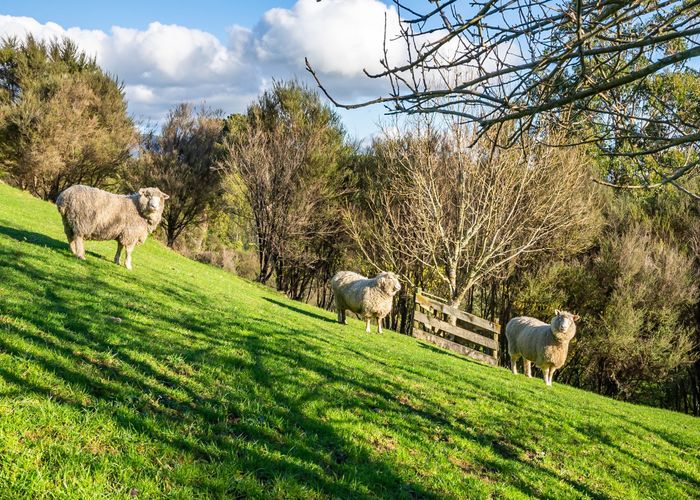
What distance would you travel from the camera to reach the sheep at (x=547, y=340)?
1341 cm

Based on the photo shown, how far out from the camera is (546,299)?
83.8 feet

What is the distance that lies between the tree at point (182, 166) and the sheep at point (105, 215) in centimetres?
2254

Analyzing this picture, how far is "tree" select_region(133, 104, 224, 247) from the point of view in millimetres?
34094

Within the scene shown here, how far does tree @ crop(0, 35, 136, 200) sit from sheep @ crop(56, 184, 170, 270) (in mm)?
21126

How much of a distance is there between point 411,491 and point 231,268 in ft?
109

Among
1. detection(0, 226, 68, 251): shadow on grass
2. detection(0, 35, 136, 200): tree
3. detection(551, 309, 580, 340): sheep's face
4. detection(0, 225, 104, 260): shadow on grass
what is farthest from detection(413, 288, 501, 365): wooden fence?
detection(0, 35, 136, 200): tree

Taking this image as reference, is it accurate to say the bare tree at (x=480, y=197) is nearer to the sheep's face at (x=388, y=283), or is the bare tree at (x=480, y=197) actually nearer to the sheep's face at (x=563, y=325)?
the sheep's face at (x=388, y=283)

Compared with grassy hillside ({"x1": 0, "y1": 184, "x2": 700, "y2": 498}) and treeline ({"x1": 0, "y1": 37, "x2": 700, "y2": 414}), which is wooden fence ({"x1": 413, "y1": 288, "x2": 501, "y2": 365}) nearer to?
treeline ({"x1": 0, "y1": 37, "x2": 700, "y2": 414})

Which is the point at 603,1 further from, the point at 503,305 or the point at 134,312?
the point at 503,305

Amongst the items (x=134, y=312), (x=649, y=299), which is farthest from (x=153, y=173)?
(x=649, y=299)

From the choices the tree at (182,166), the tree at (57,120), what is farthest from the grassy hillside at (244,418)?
the tree at (182,166)

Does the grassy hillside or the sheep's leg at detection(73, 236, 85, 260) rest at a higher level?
the sheep's leg at detection(73, 236, 85, 260)

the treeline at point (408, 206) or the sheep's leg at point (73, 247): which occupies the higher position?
the treeline at point (408, 206)

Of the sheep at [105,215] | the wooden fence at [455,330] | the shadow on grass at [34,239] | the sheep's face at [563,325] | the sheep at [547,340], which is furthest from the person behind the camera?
the wooden fence at [455,330]
